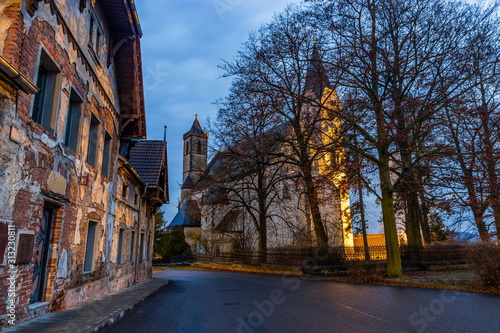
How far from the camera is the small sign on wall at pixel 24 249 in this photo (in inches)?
233

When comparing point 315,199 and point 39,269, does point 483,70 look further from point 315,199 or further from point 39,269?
point 39,269

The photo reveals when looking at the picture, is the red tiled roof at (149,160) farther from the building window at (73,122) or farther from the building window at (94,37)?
the building window at (73,122)

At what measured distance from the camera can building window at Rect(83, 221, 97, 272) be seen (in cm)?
998

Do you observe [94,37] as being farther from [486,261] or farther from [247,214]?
[247,214]

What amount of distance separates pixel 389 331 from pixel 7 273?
20.2ft

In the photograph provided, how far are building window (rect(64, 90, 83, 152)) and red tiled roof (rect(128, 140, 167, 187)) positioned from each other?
370 inches

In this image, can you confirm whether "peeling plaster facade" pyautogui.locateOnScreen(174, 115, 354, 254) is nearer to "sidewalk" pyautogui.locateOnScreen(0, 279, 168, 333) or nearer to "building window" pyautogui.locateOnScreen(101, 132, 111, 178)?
"building window" pyautogui.locateOnScreen(101, 132, 111, 178)

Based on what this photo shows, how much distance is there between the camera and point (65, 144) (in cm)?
860

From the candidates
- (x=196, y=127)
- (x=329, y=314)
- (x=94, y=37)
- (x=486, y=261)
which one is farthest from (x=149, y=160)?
(x=196, y=127)

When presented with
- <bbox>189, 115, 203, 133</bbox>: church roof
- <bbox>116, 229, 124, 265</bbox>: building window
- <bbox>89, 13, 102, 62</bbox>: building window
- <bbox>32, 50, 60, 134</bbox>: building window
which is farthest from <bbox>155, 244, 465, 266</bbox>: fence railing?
<bbox>189, 115, 203, 133</bbox>: church roof

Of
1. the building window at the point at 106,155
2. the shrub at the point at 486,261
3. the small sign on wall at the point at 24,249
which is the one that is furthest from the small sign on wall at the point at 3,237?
the shrub at the point at 486,261

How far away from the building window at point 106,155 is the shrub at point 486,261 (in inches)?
468

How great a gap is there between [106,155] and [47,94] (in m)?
4.68

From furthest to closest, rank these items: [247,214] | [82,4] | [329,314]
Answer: [247,214] → [82,4] → [329,314]
